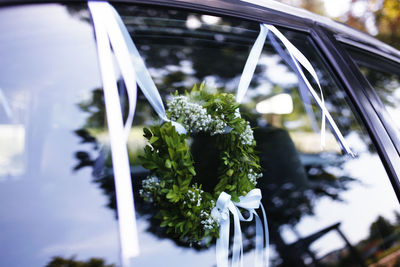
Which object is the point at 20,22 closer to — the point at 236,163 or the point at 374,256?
the point at 236,163

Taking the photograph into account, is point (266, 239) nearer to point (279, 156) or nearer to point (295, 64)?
point (279, 156)

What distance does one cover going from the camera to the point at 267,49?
61.2 inches

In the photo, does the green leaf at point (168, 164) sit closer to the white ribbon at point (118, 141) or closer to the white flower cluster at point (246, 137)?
the white ribbon at point (118, 141)

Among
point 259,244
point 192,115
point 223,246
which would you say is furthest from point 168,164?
point 259,244

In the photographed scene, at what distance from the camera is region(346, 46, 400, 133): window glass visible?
1876mm

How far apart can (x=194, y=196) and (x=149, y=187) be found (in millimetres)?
148

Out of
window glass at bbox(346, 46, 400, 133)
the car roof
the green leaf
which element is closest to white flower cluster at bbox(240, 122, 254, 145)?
the green leaf

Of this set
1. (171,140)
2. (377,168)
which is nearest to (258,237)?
(171,140)

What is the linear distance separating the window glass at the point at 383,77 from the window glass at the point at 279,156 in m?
0.39

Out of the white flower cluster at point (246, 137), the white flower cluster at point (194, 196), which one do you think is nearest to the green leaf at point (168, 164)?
the white flower cluster at point (194, 196)

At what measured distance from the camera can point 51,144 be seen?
108 cm

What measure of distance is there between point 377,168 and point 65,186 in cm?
128

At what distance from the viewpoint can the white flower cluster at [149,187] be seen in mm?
1112

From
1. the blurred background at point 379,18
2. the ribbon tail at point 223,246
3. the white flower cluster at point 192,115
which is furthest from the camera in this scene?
the blurred background at point 379,18
